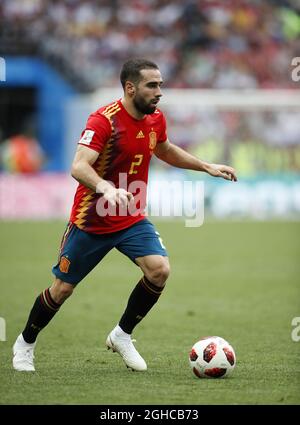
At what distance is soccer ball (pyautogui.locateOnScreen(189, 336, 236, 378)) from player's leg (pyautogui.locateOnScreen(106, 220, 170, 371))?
557mm

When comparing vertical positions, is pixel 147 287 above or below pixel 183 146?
below

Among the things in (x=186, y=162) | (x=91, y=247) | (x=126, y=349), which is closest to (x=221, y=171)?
(x=186, y=162)

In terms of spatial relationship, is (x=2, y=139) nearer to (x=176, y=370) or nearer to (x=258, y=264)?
(x=258, y=264)

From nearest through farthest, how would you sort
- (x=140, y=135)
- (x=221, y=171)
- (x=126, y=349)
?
(x=140, y=135)
(x=126, y=349)
(x=221, y=171)

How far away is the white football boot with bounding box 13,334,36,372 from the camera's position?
744cm

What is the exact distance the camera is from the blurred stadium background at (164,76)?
2788 centimetres

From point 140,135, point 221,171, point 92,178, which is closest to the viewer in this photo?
point 92,178

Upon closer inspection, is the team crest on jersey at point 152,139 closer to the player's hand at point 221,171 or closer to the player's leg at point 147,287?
the player's hand at point 221,171

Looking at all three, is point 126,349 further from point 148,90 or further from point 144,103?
point 148,90

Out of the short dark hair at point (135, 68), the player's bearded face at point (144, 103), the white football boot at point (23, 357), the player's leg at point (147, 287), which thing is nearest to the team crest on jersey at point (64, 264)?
the player's leg at point (147, 287)

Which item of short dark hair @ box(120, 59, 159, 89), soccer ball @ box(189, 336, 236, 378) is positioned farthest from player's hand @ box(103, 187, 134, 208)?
soccer ball @ box(189, 336, 236, 378)

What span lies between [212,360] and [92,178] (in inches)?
65.0

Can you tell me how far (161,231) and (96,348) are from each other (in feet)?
47.6

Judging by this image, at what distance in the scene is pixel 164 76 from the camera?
1212 inches
